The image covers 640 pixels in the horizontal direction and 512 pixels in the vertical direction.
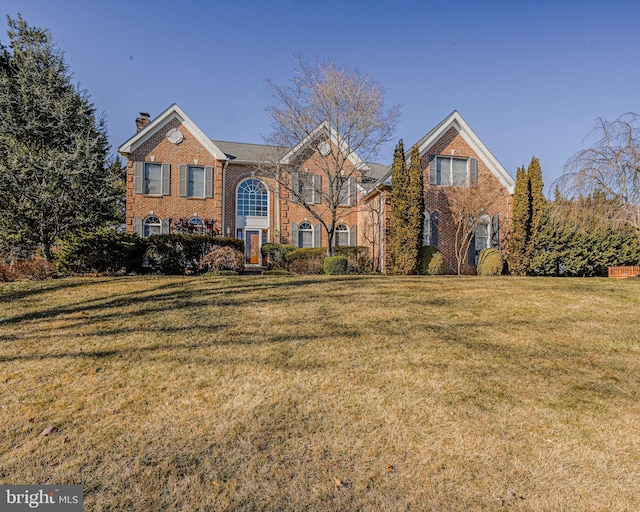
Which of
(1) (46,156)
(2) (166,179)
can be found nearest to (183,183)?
(2) (166,179)

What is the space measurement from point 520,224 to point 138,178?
55.9 ft

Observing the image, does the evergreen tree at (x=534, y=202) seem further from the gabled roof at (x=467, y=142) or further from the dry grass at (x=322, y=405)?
the dry grass at (x=322, y=405)

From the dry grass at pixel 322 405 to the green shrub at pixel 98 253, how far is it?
15.3 ft

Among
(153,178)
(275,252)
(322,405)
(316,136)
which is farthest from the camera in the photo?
(275,252)

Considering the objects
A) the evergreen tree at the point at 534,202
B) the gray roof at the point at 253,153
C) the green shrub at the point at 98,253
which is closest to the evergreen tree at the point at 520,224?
the evergreen tree at the point at 534,202

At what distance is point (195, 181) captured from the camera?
59.5 feet

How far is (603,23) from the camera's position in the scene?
9828 mm

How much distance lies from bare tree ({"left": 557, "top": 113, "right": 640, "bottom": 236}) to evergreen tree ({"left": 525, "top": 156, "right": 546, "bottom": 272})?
6.58 ft

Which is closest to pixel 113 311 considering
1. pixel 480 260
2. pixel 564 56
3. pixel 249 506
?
pixel 249 506

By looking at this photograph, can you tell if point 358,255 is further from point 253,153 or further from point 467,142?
point 253,153

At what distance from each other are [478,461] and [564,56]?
12.0 metres

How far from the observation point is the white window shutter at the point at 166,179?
1758cm

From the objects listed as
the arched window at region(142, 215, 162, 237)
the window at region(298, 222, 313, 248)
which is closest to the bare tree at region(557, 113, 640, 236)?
the window at region(298, 222, 313, 248)

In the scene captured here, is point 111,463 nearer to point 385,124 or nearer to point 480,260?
point 385,124
